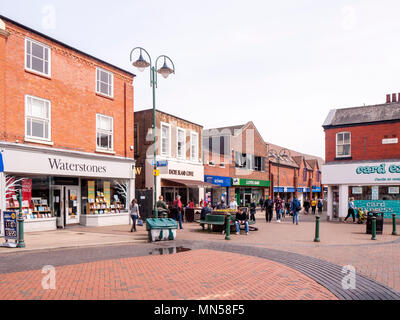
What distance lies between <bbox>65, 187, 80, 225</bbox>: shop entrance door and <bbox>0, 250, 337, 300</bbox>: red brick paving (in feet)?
30.6

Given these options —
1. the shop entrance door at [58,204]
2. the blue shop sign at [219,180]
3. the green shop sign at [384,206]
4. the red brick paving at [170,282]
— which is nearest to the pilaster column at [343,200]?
the green shop sign at [384,206]

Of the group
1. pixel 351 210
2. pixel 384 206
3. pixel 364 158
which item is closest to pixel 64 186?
pixel 351 210

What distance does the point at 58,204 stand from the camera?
16.9 metres

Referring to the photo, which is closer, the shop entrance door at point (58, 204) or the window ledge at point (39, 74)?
the window ledge at point (39, 74)

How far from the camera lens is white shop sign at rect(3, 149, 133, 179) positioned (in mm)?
14227

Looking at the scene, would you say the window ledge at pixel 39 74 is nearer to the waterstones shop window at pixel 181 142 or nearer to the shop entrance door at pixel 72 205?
the shop entrance door at pixel 72 205

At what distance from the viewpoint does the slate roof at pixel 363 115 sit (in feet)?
77.8

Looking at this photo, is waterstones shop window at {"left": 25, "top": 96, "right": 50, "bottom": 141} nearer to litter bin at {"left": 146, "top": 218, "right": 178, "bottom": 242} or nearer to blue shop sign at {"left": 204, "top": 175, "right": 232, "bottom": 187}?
litter bin at {"left": 146, "top": 218, "right": 178, "bottom": 242}

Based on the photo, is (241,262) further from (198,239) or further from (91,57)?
(91,57)

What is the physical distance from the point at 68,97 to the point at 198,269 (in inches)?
488

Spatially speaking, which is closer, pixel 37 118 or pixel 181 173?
pixel 37 118

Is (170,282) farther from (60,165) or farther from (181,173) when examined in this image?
(181,173)

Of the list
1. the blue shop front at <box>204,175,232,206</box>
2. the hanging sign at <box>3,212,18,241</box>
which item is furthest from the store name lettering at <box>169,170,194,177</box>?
the hanging sign at <box>3,212,18,241</box>
